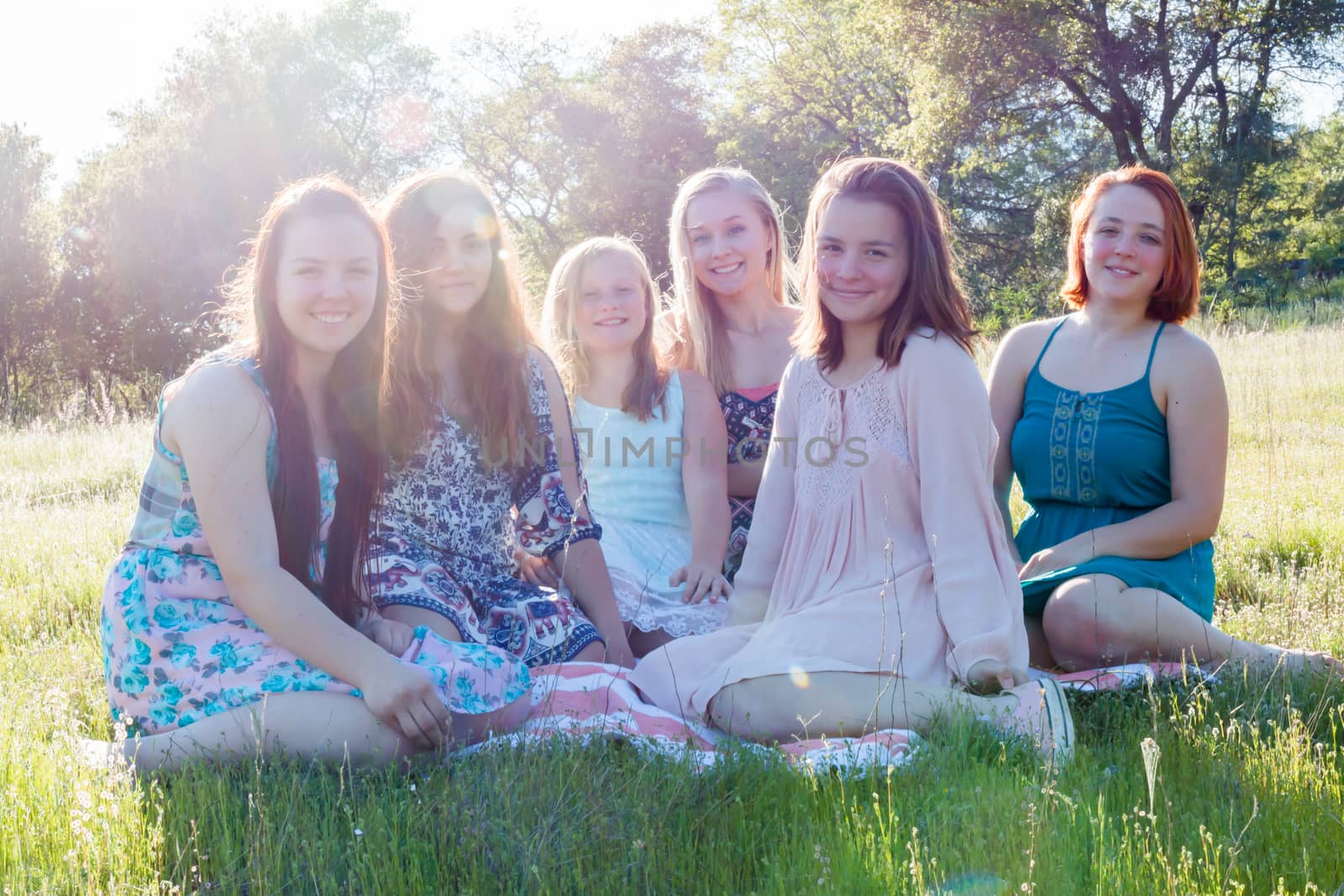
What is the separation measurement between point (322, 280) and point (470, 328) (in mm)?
939

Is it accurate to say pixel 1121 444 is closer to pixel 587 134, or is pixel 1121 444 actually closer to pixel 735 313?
pixel 735 313

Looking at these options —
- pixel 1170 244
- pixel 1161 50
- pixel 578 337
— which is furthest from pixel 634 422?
pixel 1161 50

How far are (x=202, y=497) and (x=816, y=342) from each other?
1.92m

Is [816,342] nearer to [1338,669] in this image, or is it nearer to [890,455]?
[890,455]

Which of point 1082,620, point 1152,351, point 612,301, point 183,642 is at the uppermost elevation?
point 612,301

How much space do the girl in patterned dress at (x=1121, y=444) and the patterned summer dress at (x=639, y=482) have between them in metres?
1.34

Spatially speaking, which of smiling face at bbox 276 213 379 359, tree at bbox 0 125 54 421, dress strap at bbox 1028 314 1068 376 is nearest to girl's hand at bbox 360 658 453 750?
smiling face at bbox 276 213 379 359

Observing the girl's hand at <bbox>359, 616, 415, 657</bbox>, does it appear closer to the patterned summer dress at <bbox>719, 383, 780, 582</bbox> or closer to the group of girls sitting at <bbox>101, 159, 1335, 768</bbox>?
the group of girls sitting at <bbox>101, 159, 1335, 768</bbox>

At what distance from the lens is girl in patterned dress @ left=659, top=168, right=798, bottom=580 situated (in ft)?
16.3

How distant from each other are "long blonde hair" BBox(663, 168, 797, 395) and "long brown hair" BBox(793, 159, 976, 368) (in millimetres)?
1480

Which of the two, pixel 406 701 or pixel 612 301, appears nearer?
pixel 406 701

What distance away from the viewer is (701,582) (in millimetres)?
4406

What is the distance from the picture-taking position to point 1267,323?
14.8 meters

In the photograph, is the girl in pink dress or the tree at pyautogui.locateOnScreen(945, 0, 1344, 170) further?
the tree at pyautogui.locateOnScreen(945, 0, 1344, 170)
